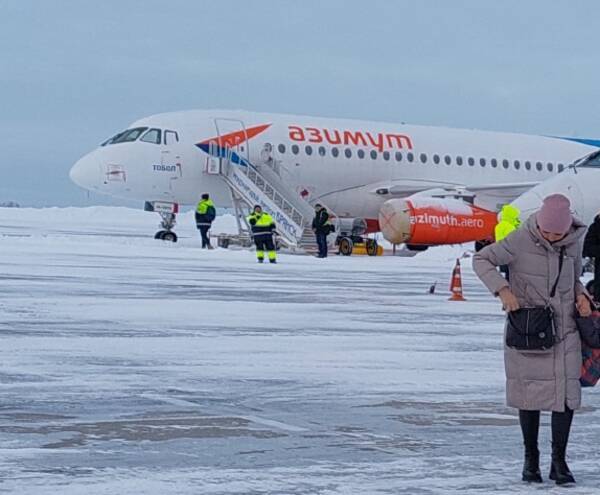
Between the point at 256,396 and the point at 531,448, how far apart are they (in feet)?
10.4

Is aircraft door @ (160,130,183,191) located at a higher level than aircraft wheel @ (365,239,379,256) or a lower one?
higher

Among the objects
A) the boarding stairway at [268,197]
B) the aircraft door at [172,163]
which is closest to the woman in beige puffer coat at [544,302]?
the boarding stairway at [268,197]

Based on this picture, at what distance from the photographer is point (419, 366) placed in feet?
41.0

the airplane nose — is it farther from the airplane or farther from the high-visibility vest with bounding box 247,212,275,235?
the high-visibility vest with bounding box 247,212,275,235

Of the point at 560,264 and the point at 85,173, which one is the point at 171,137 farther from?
the point at 560,264

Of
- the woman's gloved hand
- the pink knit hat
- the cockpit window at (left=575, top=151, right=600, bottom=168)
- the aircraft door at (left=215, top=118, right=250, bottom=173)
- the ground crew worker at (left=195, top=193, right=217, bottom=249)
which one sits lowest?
the woman's gloved hand

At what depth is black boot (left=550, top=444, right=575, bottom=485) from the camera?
24.4 ft

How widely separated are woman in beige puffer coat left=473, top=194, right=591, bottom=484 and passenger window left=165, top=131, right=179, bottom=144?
3098cm

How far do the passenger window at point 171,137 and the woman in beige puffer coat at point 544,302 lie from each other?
31.0 metres

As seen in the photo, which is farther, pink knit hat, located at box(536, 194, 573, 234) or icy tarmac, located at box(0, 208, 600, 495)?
pink knit hat, located at box(536, 194, 573, 234)

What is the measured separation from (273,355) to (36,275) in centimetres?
1199

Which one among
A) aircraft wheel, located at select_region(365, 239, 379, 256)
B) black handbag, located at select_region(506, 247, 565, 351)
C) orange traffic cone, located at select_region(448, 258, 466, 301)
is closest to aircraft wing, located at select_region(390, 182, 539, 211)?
aircraft wheel, located at select_region(365, 239, 379, 256)

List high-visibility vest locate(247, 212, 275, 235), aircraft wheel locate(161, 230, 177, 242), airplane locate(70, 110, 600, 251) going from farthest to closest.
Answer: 1. aircraft wheel locate(161, 230, 177, 242)
2. airplane locate(70, 110, 600, 251)
3. high-visibility vest locate(247, 212, 275, 235)

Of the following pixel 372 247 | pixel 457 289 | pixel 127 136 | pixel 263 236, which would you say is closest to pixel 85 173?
pixel 127 136
